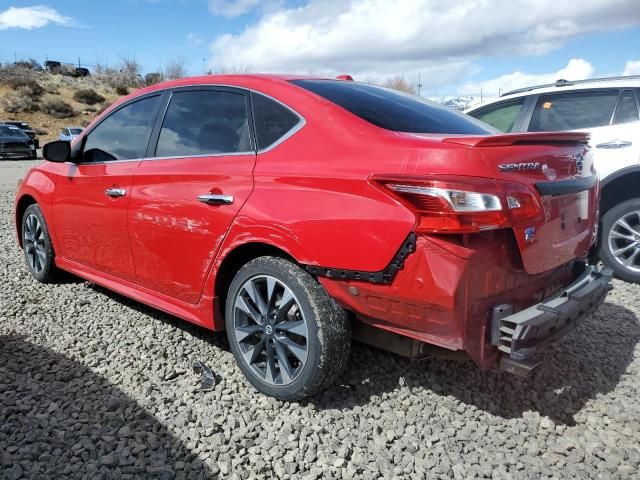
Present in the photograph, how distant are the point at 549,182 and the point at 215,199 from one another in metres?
1.66

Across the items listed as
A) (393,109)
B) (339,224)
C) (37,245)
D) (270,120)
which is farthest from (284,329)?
(37,245)

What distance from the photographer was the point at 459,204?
2.14m

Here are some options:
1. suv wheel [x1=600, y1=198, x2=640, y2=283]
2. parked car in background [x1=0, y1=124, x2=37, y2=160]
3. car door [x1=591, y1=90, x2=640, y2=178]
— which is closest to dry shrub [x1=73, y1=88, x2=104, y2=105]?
parked car in background [x1=0, y1=124, x2=37, y2=160]

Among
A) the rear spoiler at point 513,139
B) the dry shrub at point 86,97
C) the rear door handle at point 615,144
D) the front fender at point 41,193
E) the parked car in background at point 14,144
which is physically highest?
the dry shrub at point 86,97

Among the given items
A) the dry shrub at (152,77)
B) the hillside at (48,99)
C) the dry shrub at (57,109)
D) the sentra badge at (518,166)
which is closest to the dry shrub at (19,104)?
the hillside at (48,99)

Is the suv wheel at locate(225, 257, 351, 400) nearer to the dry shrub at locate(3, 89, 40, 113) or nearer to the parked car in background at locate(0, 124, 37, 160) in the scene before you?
the parked car in background at locate(0, 124, 37, 160)

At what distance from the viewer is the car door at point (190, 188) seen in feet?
9.43

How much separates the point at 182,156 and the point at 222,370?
130 cm

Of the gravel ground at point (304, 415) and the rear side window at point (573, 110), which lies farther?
the rear side window at point (573, 110)

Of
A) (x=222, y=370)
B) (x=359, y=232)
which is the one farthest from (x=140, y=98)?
(x=359, y=232)

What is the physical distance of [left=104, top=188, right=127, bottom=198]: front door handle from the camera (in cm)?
349

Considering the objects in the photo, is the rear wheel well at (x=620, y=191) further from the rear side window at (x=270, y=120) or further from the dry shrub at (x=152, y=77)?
the dry shrub at (x=152, y=77)

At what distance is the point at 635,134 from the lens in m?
4.73

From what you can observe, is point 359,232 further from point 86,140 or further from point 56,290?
point 56,290
